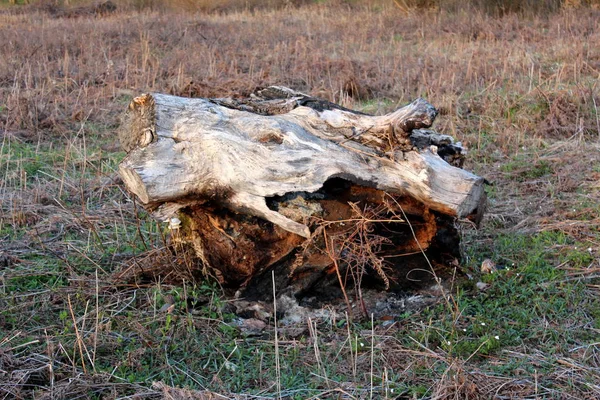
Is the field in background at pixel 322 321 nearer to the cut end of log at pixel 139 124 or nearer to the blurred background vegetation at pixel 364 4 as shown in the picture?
the cut end of log at pixel 139 124

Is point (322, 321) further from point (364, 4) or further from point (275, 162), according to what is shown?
point (364, 4)

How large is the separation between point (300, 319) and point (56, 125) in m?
5.04

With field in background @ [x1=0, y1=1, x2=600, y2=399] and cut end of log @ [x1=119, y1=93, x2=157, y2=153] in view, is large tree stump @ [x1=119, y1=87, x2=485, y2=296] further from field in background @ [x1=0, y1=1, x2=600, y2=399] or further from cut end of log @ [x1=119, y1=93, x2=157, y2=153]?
field in background @ [x1=0, y1=1, x2=600, y2=399]

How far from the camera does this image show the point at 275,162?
387 cm

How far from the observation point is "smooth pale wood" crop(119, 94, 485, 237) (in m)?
3.82

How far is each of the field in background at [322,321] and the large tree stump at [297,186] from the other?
1.19ft

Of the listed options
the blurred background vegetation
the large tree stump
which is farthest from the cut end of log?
the blurred background vegetation

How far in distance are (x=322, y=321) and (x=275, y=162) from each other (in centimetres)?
98

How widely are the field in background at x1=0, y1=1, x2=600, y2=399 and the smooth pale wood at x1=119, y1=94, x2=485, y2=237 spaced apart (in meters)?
0.65

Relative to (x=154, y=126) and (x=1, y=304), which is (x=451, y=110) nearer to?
(x=154, y=126)

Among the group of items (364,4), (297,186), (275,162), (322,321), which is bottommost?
(364,4)

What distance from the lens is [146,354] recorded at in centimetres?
356

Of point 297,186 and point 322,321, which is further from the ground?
point 297,186

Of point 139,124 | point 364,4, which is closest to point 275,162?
point 139,124
